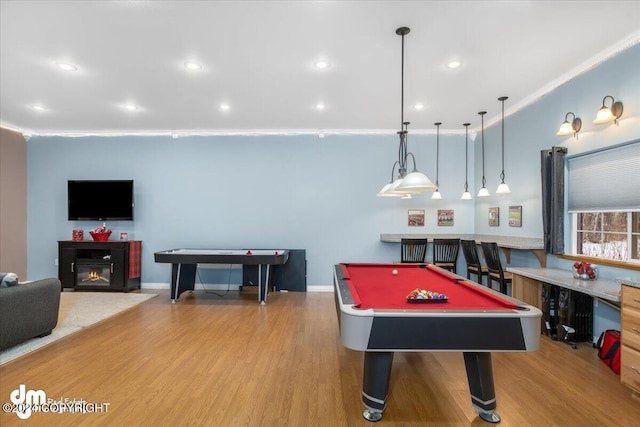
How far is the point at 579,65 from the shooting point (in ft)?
12.0

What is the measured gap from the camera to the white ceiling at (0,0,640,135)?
8.94ft

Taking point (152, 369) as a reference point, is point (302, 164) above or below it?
above

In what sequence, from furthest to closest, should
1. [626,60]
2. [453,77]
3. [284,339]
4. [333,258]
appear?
[333,258], [453,77], [284,339], [626,60]

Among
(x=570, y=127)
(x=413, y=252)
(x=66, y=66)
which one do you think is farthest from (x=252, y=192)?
(x=570, y=127)

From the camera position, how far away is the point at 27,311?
3.39 m

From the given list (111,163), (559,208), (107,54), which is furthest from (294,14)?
(111,163)

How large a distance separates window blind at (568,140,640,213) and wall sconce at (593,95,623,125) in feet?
0.97

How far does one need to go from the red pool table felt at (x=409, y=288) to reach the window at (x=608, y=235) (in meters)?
1.76

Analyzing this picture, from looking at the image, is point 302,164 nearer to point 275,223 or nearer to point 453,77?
point 275,223

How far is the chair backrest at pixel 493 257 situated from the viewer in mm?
4375

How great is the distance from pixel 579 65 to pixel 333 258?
441 cm

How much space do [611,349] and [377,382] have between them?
7.94ft

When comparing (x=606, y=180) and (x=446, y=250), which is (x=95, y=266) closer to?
(x=446, y=250)

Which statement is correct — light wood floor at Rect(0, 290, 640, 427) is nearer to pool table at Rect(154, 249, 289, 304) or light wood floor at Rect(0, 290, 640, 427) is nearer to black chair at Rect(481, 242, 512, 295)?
black chair at Rect(481, 242, 512, 295)
